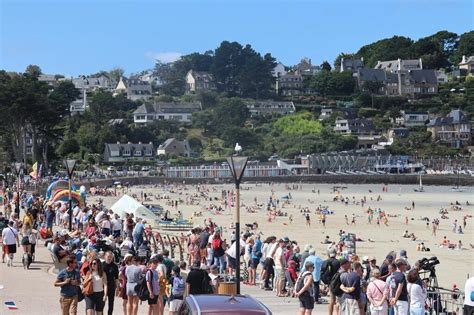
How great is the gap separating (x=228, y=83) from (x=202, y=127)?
1500 inches

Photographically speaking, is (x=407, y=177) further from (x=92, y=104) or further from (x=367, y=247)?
(x=367, y=247)

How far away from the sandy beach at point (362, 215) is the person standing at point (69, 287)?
14.1m

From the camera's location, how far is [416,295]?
1047cm

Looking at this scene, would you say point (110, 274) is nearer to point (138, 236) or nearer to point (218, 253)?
point (218, 253)

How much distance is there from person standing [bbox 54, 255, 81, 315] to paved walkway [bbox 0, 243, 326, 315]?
1459 millimetres

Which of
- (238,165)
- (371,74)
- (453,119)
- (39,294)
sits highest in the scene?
(371,74)

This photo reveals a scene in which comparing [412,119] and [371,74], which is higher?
[371,74]

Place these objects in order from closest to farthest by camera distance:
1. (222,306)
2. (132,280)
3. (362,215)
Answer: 1. (222,306)
2. (132,280)
3. (362,215)

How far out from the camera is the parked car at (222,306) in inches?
303

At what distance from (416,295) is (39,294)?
21.2ft

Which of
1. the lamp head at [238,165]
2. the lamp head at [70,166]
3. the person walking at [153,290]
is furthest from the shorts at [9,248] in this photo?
the lamp head at [238,165]

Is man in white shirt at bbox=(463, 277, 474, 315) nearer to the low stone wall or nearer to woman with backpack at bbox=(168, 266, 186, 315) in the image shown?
woman with backpack at bbox=(168, 266, 186, 315)

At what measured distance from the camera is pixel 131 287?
11.3 m

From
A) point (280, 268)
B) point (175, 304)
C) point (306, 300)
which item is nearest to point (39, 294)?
point (175, 304)
